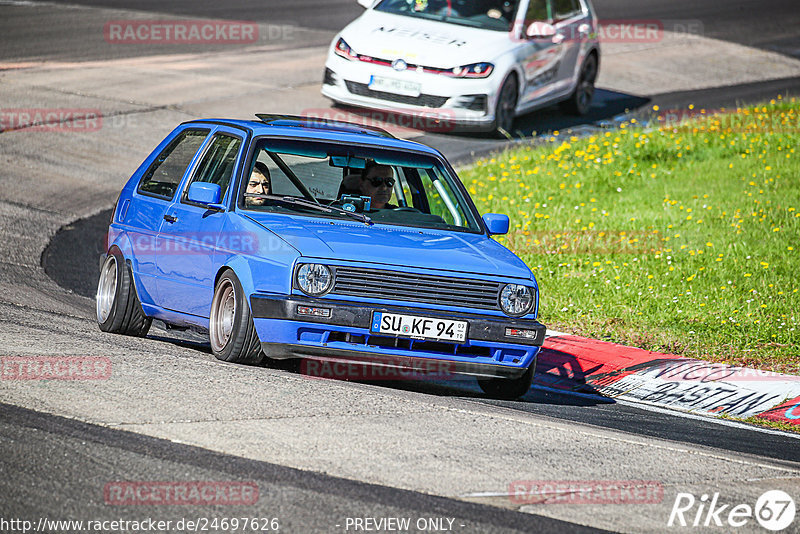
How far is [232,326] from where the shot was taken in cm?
754

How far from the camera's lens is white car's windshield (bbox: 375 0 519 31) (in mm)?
17641

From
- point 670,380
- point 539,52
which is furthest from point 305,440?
point 539,52

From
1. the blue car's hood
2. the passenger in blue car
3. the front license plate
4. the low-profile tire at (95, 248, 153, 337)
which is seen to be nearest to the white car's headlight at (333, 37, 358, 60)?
the low-profile tire at (95, 248, 153, 337)

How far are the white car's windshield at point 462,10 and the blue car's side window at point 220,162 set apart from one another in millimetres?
9405

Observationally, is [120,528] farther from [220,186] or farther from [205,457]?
[220,186]

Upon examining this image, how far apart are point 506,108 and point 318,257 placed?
10.8 m

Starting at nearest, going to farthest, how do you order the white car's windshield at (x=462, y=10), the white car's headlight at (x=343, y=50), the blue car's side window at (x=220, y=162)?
the blue car's side window at (x=220, y=162), the white car's headlight at (x=343, y=50), the white car's windshield at (x=462, y=10)

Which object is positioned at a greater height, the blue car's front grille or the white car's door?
the white car's door

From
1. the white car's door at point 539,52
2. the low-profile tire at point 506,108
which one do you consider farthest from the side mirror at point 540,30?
the low-profile tire at point 506,108

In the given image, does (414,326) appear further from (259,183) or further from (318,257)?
(259,183)

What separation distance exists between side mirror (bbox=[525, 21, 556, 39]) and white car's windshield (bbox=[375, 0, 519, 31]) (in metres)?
0.32

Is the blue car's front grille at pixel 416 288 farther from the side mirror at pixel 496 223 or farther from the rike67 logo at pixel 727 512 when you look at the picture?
the rike67 logo at pixel 727 512

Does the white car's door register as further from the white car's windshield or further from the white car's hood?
the white car's hood

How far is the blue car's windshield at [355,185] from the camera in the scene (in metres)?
8.18
